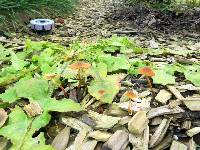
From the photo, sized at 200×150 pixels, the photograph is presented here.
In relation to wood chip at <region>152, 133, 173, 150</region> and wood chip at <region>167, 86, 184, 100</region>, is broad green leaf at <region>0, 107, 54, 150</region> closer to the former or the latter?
wood chip at <region>152, 133, 173, 150</region>

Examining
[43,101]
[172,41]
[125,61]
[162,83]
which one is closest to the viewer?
Answer: [43,101]

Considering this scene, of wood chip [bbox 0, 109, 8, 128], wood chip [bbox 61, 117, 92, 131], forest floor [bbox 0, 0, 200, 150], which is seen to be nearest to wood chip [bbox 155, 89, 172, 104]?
forest floor [bbox 0, 0, 200, 150]

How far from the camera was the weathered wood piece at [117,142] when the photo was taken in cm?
201

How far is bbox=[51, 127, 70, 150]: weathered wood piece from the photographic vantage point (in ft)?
6.73

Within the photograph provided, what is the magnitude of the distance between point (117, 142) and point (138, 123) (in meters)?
0.16

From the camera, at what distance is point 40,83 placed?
2.40 m

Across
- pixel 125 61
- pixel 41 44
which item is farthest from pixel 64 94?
pixel 41 44

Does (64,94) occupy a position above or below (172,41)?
above

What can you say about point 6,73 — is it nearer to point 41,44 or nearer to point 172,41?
point 41,44

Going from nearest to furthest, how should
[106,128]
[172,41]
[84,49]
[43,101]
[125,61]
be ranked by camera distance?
[106,128], [43,101], [125,61], [84,49], [172,41]

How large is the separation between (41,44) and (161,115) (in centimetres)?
151

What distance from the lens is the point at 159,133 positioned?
2.08 m

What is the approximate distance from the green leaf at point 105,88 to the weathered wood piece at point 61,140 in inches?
11.4

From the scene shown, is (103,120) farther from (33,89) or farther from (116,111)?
(33,89)
